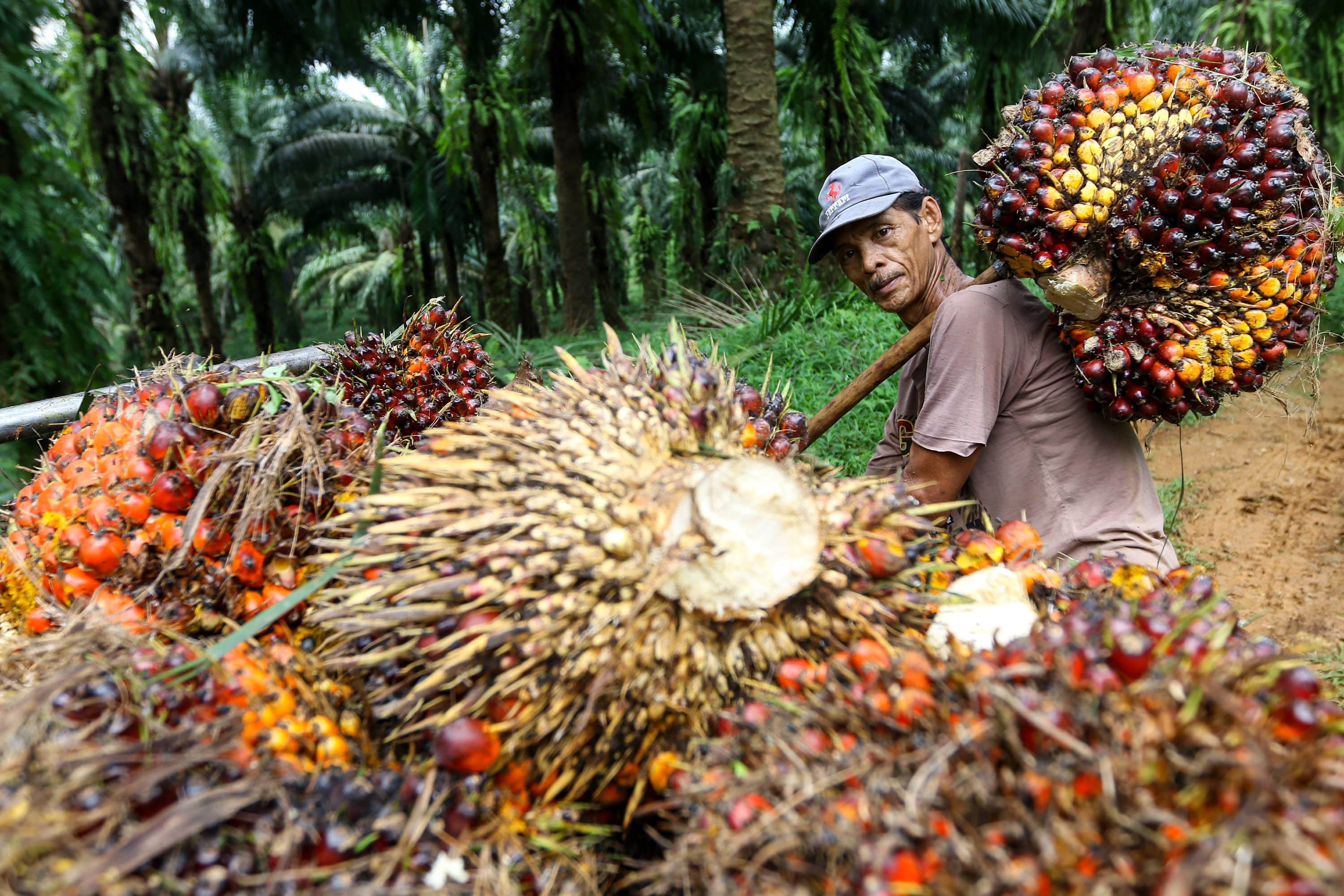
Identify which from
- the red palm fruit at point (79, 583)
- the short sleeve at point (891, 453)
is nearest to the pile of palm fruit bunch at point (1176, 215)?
the short sleeve at point (891, 453)

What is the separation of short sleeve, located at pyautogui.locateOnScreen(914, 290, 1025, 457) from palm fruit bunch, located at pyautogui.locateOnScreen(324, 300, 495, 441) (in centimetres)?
110

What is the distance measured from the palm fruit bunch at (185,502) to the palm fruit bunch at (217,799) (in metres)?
0.16

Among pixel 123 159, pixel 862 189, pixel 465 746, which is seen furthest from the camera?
pixel 123 159

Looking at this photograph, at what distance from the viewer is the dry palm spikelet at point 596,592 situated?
947 millimetres

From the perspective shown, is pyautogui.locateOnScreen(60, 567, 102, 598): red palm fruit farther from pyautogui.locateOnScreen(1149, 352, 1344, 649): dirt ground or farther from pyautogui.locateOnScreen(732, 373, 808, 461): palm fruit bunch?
pyautogui.locateOnScreen(1149, 352, 1344, 649): dirt ground

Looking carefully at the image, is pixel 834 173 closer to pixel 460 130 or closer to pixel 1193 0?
pixel 460 130

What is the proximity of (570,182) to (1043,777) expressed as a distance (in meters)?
8.43

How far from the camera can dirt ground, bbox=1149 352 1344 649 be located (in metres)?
4.42

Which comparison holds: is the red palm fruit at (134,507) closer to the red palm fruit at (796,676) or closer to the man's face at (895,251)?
the red palm fruit at (796,676)

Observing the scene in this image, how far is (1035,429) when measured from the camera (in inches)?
78.9

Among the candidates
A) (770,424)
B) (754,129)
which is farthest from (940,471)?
(754,129)

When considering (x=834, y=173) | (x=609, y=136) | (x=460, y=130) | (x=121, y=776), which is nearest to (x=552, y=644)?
(x=121, y=776)

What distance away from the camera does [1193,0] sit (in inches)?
915

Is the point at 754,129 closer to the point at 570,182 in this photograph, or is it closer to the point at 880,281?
the point at 570,182
